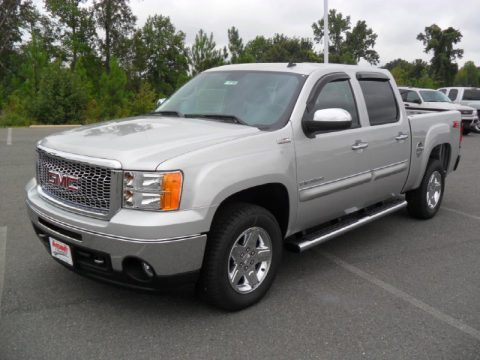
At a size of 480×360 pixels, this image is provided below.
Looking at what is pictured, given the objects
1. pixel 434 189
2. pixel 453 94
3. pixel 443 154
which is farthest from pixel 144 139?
pixel 453 94

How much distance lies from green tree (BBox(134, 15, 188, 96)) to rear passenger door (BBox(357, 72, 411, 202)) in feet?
153

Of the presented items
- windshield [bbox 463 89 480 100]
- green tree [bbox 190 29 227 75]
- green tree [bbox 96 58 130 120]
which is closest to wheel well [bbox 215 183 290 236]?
windshield [bbox 463 89 480 100]

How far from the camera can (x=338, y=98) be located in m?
4.42

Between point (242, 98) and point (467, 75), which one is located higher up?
point (467, 75)

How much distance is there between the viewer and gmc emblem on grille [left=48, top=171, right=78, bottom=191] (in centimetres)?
326

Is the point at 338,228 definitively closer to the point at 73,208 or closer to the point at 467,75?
the point at 73,208

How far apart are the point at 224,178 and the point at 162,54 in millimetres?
51087

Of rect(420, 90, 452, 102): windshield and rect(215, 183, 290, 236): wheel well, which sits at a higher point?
rect(420, 90, 452, 102): windshield

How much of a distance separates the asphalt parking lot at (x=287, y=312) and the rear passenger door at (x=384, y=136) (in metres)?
0.68

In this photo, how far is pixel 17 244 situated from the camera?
4828 mm

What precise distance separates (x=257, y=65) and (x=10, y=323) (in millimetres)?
3064

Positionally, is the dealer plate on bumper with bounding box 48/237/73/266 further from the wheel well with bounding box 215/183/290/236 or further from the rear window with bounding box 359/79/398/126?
the rear window with bounding box 359/79/398/126

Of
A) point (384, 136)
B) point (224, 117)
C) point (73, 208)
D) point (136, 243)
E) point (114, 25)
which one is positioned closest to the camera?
point (136, 243)

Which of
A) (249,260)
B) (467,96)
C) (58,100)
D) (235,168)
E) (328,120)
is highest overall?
(467,96)
